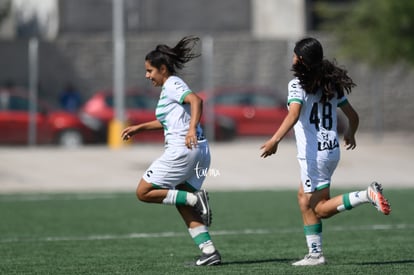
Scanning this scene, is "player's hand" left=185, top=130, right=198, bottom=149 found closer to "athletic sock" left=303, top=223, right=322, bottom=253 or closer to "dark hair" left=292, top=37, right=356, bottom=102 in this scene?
"dark hair" left=292, top=37, right=356, bottom=102

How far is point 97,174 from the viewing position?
23.4 m

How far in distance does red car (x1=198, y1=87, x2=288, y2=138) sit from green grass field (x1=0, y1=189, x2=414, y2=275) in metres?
10.5

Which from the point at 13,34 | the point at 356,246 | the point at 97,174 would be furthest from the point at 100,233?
the point at 13,34

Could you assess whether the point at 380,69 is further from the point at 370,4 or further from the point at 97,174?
the point at 97,174

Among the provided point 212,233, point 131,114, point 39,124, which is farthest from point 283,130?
point 131,114

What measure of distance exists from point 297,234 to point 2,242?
3.20 metres

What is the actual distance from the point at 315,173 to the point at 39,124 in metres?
19.2

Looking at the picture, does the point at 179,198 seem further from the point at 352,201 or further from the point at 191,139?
the point at 352,201

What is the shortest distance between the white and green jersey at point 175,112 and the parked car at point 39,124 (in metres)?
18.4

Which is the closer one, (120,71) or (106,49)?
(120,71)

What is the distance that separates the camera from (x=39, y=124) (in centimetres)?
2761

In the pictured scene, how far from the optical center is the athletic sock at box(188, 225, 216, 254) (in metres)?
9.34

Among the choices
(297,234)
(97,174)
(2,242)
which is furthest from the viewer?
(97,174)

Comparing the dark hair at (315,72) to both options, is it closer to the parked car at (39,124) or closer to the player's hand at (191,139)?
the player's hand at (191,139)
